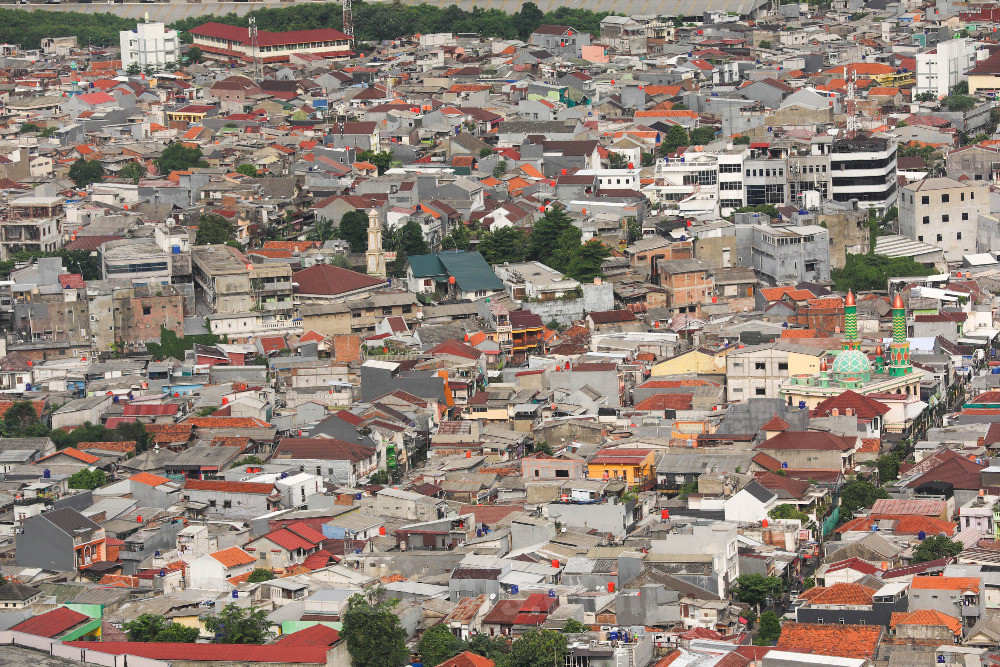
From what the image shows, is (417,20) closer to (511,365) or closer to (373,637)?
(511,365)

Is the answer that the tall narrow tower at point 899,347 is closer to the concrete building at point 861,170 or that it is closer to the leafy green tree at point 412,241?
the concrete building at point 861,170

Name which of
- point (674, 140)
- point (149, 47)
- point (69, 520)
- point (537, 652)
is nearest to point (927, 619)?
point (537, 652)

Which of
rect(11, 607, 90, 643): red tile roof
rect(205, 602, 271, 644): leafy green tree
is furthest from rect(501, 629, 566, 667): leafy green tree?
rect(11, 607, 90, 643): red tile roof

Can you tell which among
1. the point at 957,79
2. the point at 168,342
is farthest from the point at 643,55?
the point at 168,342

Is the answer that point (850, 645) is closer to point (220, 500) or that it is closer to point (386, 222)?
point (220, 500)

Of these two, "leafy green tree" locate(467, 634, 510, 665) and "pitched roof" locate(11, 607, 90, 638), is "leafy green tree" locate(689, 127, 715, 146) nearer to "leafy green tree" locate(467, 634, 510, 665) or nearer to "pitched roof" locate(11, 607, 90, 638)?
"leafy green tree" locate(467, 634, 510, 665)
